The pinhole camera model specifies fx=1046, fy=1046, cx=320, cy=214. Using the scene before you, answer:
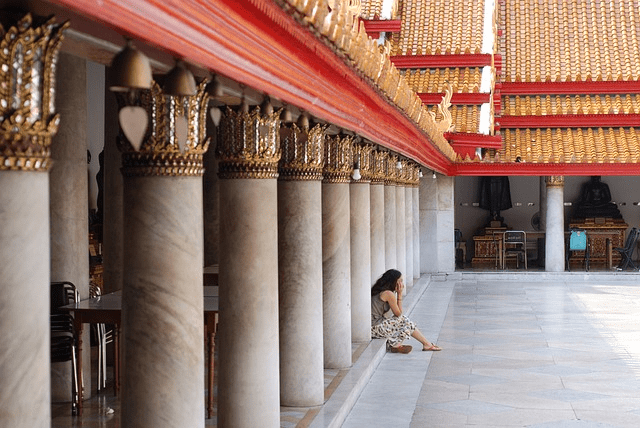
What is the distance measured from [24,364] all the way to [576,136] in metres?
23.1

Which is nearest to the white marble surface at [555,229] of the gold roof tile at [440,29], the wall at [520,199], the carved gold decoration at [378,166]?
the gold roof tile at [440,29]

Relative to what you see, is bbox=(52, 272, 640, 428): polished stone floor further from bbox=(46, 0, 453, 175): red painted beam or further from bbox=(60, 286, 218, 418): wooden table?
bbox=(46, 0, 453, 175): red painted beam

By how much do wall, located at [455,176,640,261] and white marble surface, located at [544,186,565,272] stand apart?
5.41 m

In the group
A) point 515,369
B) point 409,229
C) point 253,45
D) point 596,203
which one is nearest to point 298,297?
point 253,45

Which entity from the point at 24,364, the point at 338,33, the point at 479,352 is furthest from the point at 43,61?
the point at 479,352

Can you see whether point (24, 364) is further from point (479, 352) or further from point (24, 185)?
point (479, 352)

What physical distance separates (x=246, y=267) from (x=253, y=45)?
2.47 meters

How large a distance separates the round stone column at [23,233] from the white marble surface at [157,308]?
1626 millimetres

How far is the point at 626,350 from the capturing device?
1379 centimetres

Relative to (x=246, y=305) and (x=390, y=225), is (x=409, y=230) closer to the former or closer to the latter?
(x=390, y=225)

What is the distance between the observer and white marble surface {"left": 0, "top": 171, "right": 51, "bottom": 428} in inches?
142

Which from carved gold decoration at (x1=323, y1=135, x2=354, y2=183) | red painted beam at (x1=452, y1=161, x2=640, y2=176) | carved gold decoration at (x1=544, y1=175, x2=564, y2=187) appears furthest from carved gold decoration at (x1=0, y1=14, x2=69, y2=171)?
carved gold decoration at (x1=544, y1=175, x2=564, y2=187)

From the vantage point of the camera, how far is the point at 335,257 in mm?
10617

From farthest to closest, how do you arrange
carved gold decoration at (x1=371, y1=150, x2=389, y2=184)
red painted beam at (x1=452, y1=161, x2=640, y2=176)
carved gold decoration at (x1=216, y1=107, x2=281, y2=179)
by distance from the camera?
red painted beam at (x1=452, y1=161, x2=640, y2=176)
carved gold decoration at (x1=371, y1=150, x2=389, y2=184)
carved gold decoration at (x1=216, y1=107, x2=281, y2=179)
